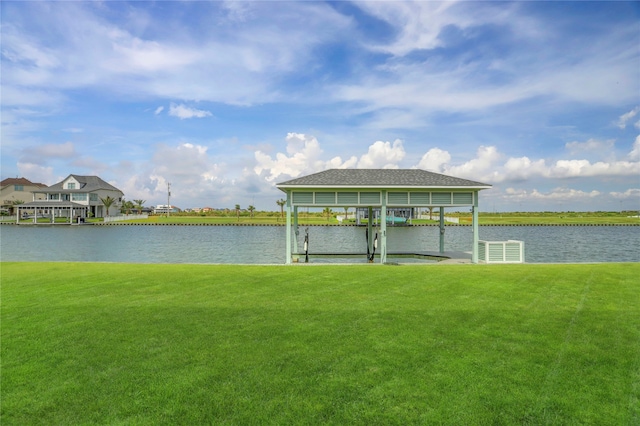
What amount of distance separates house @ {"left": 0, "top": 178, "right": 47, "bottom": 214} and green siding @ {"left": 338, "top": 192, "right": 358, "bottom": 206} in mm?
100661

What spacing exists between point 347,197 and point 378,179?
182 cm

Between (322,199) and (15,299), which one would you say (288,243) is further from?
(15,299)

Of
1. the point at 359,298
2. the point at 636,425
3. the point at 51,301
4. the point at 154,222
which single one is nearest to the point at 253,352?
the point at 359,298

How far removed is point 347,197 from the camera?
16.6 meters

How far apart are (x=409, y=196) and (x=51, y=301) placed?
525 inches

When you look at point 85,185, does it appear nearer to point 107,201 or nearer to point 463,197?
point 107,201

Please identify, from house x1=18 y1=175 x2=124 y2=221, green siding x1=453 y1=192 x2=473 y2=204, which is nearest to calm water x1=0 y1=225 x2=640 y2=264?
green siding x1=453 y1=192 x2=473 y2=204

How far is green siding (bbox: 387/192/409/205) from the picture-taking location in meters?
16.7

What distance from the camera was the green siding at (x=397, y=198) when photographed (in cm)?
1673

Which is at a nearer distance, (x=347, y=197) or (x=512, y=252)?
(x=512, y=252)

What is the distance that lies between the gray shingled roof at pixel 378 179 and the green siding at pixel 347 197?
50cm

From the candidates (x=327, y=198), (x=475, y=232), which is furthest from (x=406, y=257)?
(x=327, y=198)

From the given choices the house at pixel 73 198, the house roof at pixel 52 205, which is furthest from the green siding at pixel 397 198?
the house roof at pixel 52 205

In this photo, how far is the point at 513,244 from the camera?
637 inches
